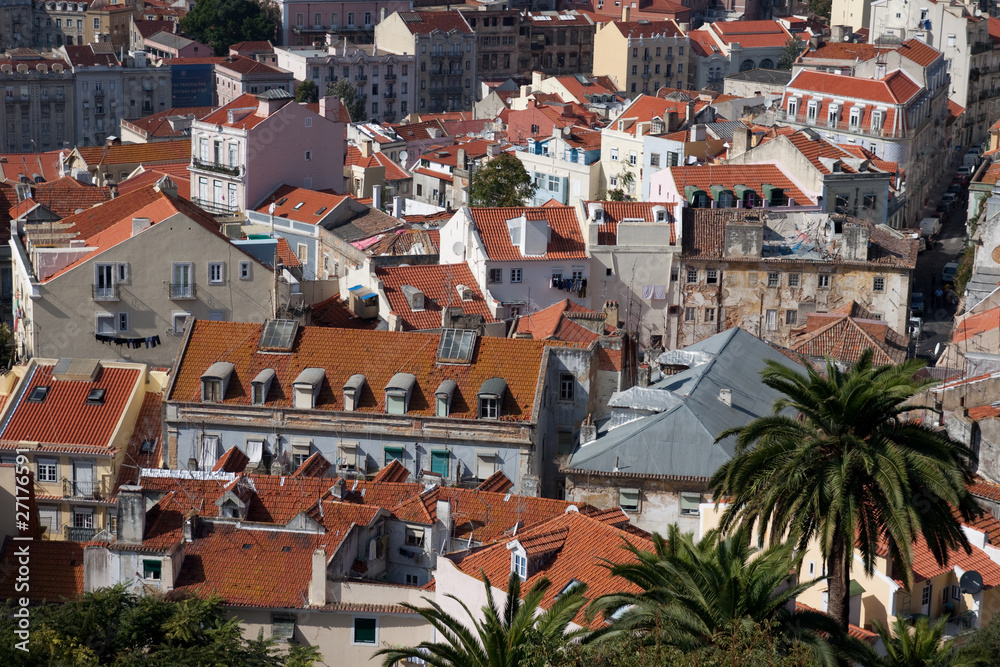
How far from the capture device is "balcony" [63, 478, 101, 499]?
68250 millimetres

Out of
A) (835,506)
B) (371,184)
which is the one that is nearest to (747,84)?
(371,184)

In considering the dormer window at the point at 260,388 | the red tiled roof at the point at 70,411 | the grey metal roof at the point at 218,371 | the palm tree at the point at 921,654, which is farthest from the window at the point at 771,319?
the palm tree at the point at 921,654

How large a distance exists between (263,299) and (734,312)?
27206 millimetres

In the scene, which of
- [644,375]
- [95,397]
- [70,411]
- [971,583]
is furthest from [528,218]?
[971,583]

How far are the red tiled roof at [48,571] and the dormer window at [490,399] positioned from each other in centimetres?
1654

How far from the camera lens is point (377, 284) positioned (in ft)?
278

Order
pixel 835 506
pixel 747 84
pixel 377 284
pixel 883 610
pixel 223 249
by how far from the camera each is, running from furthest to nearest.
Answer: pixel 747 84 < pixel 377 284 < pixel 223 249 < pixel 883 610 < pixel 835 506

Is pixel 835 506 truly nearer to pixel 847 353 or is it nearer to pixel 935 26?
pixel 847 353

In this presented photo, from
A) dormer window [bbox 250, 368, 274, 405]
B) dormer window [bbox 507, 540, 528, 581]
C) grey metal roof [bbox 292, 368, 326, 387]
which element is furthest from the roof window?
dormer window [bbox 507, 540, 528, 581]

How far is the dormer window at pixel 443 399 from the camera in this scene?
67938 millimetres

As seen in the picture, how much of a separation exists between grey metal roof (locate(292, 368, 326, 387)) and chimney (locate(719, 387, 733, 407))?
1611 cm

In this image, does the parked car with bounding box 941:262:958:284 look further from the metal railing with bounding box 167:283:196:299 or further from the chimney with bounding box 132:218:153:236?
the chimney with bounding box 132:218:153:236

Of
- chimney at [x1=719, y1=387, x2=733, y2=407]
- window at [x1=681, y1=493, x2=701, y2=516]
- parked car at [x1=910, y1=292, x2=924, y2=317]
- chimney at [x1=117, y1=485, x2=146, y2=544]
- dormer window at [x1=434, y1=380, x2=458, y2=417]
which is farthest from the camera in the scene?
parked car at [x1=910, y1=292, x2=924, y2=317]

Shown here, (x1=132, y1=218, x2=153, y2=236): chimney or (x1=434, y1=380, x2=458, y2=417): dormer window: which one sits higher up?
(x1=132, y1=218, x2=153, y2=236): chimney
